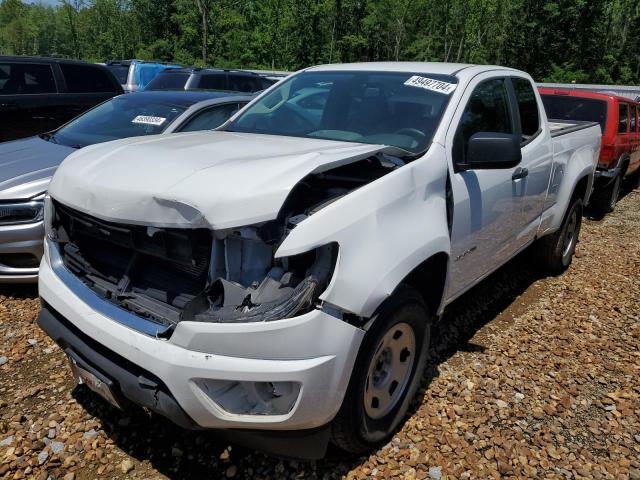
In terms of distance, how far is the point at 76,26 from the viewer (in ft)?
193

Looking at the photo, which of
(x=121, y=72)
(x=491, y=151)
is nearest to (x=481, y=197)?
(x=491, y=151)

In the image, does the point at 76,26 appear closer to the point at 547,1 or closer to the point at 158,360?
the point at 547,1

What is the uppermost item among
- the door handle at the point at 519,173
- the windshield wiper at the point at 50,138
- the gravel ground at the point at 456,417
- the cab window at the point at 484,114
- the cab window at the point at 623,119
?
the cab window at the point at 484,114

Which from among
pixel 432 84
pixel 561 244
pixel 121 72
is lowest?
pixel 561 244

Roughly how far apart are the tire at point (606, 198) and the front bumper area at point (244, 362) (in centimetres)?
719

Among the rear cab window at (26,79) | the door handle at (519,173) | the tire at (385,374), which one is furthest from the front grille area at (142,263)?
the rear cab window at (26,79)

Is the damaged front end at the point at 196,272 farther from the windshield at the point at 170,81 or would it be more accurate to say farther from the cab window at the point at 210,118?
the windshield at the point at 170,81

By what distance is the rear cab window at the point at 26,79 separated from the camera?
732cm

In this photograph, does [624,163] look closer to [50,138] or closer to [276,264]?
[276,264]

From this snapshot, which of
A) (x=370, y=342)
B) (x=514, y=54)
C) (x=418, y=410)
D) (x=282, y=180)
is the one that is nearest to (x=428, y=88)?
(x=282, y=180)

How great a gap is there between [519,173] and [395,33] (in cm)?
4451

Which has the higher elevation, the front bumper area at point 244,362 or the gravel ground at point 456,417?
the front bumper area at point 244,362

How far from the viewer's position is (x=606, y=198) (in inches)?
310

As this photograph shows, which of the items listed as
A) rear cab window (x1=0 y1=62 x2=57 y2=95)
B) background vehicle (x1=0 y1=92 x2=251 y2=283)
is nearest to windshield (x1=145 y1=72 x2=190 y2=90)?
rear cab window (x1=0 y1=62 x2=57 y2=95)
